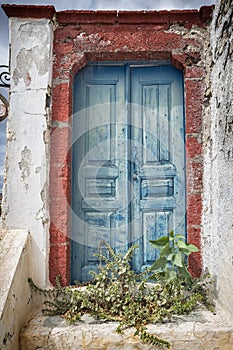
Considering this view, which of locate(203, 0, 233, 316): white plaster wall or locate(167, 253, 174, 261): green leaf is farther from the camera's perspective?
locate(167, 253, 174, 261): green leaf

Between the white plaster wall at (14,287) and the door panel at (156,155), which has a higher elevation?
the door panel at (156,155)

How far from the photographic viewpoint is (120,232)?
3.57 m

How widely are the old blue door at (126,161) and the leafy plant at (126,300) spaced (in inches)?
19.1

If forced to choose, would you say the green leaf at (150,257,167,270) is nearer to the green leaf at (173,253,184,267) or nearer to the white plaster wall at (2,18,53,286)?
the green leaf at (173,253,184,267)

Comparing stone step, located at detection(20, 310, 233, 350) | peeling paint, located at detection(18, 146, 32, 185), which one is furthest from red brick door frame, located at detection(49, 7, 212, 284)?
stone step, located at detection(20, 310, 233, 350)

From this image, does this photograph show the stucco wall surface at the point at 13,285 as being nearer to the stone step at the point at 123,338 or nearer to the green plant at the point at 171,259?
the stone step at the point at 123,338

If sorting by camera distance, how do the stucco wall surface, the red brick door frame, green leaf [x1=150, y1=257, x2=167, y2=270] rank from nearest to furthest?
1. the stucco wall surface
2. green leaf [x1=150, y1=257, x2=167, y2=270]
3. the red brick door frame

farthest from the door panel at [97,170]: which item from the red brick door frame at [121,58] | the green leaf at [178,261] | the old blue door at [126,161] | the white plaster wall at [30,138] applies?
the green leaf at [178,261]

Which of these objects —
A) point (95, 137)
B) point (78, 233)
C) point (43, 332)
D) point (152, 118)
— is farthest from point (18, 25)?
point (43, 332)

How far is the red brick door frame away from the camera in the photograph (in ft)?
11.3

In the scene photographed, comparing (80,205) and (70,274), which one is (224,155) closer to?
(80,205)

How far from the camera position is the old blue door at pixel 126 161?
3.56m

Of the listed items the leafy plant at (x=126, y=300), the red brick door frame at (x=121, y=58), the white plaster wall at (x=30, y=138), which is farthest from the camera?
the red brick door frame at (x=121, y=58)

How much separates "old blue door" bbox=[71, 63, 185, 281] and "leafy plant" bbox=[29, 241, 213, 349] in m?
0.49
